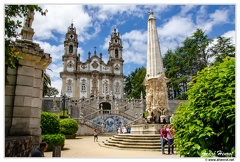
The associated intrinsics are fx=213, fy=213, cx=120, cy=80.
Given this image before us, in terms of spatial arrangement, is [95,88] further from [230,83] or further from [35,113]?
[230,83]

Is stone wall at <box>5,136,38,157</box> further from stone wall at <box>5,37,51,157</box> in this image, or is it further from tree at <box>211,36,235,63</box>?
tree at <box>211,36,235,63</box>

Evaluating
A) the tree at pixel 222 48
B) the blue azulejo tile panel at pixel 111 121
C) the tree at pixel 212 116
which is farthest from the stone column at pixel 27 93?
the tree at pixel 222 48

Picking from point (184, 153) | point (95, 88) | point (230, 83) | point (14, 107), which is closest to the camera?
point (230, 83)

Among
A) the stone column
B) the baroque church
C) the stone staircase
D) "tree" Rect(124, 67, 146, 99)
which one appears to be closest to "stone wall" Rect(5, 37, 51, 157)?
the stone column

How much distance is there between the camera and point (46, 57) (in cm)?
601

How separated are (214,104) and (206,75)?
25.7 inches

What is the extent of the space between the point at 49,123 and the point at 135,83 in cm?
4356

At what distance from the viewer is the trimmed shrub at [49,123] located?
910 centimetres

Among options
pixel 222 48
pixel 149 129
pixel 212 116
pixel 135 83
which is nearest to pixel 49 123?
pixel 149 129

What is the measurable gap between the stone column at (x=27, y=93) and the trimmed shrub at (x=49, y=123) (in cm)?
352

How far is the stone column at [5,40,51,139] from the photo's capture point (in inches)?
206

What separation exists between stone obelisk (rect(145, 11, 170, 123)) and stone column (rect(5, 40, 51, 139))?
8180 mm

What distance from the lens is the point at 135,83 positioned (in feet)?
172

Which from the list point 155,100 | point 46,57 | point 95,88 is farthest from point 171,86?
point 46,57
